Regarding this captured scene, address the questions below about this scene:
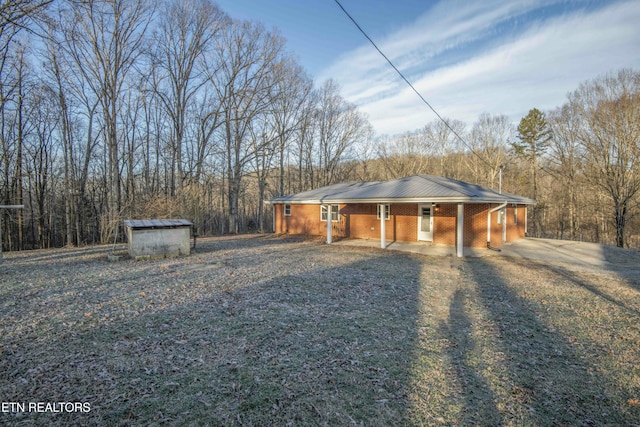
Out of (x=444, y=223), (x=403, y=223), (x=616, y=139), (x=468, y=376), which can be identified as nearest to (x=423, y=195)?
(x=444, y=223)

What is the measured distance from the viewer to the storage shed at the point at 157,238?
9.98 meters

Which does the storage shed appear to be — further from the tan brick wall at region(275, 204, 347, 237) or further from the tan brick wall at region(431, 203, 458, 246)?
the tan brick wall at region(431, 203, 458, 246)

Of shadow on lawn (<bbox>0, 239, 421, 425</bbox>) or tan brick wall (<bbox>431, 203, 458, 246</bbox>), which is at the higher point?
tan brick wall (<bbox>431, 203, 458, 246</bbox>)

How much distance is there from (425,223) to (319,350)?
11.6m

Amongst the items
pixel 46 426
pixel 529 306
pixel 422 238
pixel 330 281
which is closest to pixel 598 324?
pixel 529 306

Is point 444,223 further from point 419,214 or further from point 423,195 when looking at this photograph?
point 423,195

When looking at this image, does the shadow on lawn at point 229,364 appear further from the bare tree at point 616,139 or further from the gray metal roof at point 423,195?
the bare tree at point 616,139

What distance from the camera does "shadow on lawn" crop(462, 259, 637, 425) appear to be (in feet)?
8.68

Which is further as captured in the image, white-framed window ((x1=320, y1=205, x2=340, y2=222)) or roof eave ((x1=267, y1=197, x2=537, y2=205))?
white-framed window ((x1=320, y1=205, x2=340, y2=222))

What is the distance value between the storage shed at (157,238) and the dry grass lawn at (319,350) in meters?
2.51

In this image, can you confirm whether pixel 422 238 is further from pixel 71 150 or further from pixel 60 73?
pixel 60 73

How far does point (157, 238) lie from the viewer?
1034 centimetres

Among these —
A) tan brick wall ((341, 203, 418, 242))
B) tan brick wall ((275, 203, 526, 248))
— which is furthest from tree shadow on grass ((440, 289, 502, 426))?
tan brick wall ((341, 203, 418, 242))

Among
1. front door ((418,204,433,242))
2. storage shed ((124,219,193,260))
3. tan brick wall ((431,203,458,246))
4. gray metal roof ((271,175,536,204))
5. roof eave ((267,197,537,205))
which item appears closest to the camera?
storage shed ((124,219,193,260))
